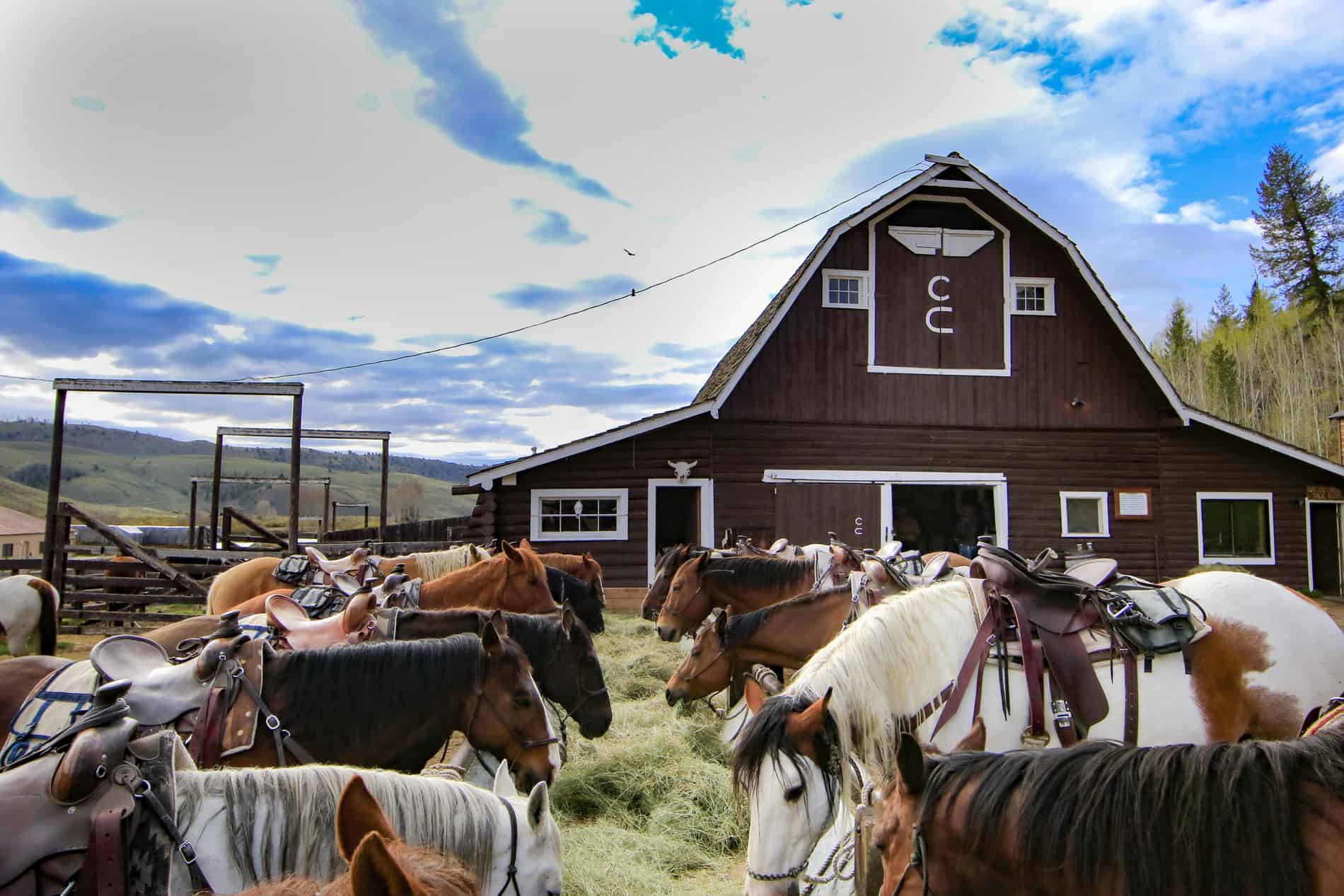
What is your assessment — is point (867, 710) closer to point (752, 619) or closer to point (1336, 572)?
point (752, 619)

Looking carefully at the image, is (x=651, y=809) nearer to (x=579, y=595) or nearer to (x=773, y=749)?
(x=773, y=749)

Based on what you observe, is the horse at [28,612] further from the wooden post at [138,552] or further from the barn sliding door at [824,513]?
the barn sliding door at [824,513]

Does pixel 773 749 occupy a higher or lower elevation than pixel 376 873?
lower

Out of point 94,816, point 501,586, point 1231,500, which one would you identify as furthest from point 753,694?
point 1231,500

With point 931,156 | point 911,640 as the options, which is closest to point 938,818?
point 911,640

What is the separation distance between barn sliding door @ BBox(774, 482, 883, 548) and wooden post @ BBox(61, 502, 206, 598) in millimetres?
8725

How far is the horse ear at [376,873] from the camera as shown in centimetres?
96

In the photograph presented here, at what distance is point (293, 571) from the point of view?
703 centimetres

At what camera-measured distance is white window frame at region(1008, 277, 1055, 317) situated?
13664mm

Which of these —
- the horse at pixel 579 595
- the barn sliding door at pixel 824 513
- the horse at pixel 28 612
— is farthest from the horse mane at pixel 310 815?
the barn sliding door at pixel 824 513

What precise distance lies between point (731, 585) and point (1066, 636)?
3578 mm

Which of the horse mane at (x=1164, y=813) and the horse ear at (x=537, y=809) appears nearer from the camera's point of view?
the horse mane at (x=1164, y=813)

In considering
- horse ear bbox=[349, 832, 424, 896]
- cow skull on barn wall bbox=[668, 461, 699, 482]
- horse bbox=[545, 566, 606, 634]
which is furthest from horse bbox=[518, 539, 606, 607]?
horse ear bbox=[349, 832, 424, 896]

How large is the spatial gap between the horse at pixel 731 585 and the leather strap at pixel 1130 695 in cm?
308
